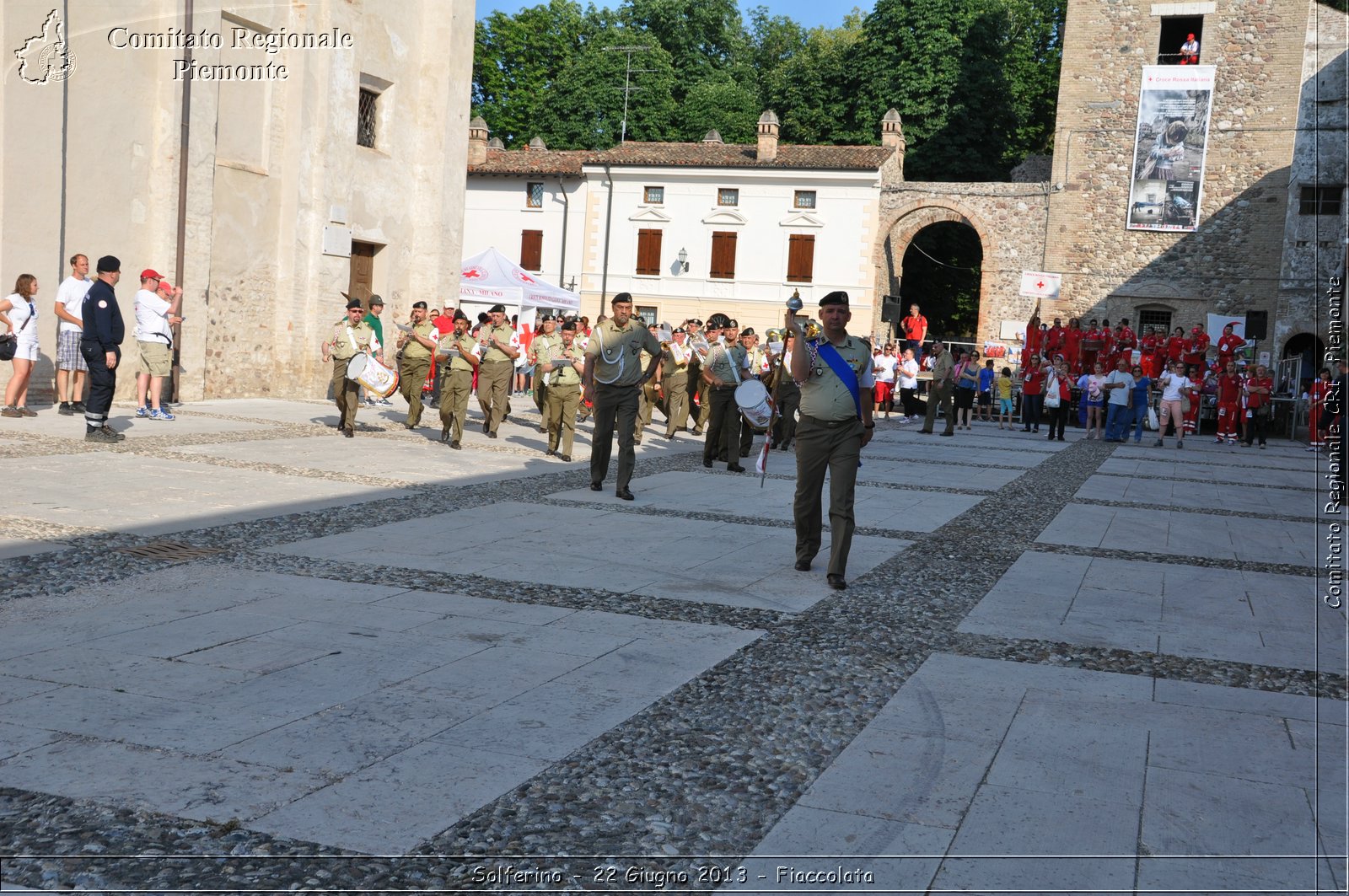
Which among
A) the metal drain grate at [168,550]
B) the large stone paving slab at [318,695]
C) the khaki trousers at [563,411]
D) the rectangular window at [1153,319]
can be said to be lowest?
the large stone paving slab at [318,695]

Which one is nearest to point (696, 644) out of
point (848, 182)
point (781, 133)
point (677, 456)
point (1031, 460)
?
point (677, 456)

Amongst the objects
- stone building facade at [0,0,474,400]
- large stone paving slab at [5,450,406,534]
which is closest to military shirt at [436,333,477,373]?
large stone paving slab at [5,450,406,534]

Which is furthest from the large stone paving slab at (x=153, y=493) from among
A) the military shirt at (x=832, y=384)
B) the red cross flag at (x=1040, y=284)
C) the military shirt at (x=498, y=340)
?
the red cross flag at (x=1040, y=284)

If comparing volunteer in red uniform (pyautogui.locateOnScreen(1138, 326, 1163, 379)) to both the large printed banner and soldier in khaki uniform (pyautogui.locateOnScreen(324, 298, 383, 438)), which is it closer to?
the large printed banner

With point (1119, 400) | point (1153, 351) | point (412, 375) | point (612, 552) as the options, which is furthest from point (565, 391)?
A: point (1153, 351)

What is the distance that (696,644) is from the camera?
595 cm

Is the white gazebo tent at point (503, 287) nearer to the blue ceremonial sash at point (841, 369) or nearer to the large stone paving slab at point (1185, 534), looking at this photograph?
the large stone paving slab at point (1185, 534)

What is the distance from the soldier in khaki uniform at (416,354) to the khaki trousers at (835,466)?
27.0 ft

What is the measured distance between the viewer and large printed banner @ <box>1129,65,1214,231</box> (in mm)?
38281

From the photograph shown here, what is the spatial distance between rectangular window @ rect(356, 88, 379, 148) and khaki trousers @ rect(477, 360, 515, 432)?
25.4 ft

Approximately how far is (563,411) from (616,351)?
2.99 m

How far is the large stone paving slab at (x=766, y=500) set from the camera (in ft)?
35.6

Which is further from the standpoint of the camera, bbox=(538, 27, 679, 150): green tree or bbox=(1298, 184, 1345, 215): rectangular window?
bbox=(538, 27, 679, 150): green tree

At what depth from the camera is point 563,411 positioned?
13961mm
